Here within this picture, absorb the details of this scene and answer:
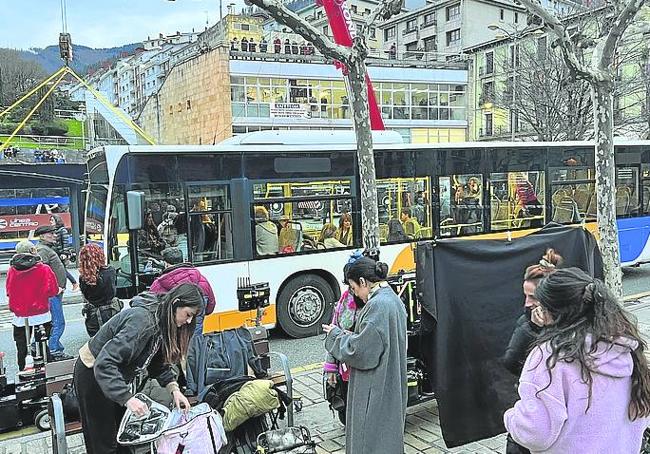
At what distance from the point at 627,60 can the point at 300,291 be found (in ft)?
59.1

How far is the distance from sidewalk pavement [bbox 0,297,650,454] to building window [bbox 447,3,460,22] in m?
58.5

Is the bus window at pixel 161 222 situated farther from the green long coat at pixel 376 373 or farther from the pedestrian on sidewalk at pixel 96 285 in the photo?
the green long coat at pixel 376 373

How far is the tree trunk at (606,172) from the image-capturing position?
6.67 m

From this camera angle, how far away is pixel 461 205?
9.89m

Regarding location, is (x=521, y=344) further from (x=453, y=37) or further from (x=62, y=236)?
(x=453, y=37)

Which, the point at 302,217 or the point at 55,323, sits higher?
the point at 302,217

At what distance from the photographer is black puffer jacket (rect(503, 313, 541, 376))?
3.38 metres

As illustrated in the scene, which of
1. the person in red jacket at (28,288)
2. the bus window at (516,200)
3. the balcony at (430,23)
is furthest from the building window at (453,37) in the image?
the person in red jacket at (28,288)

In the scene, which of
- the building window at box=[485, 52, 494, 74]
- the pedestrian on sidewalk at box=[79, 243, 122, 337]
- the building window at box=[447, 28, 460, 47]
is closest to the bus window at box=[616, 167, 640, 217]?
the pedestrian on sidewalk at box=[79, 243, 122, 337]

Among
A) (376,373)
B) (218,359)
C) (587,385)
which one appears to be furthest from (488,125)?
(587,385)

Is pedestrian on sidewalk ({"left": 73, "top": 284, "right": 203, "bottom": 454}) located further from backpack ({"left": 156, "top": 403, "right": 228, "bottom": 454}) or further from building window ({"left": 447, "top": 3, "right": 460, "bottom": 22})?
building window ({"left": 447, "top": 3, "right": 460, "bottom": 22})

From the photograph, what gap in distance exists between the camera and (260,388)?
155 inches

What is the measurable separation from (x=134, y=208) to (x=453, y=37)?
189 ft

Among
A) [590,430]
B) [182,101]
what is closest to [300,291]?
[590,430]
